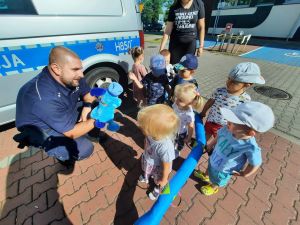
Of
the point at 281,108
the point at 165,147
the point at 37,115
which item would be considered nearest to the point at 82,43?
the point at 37,115

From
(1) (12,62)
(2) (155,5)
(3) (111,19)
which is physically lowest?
(2) (155,5)

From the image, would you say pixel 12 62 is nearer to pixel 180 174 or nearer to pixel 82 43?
pixel 82 43

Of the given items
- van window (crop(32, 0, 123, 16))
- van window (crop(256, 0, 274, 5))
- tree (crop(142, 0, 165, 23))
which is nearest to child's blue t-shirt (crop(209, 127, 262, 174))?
van window (crop(32, 0, 123, 16))

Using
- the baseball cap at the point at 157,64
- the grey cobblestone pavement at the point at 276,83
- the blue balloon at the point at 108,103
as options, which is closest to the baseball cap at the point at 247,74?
the baseball cap at the point at 157,64

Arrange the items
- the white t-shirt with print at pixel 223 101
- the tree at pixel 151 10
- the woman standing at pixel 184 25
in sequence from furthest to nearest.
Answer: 1. the tree at pixel 151 10
2. the woman standing at pixel 184 25
3. the white t-shirt with print at pixel 223 101

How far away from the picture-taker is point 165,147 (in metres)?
1.58

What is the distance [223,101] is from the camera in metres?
2.02

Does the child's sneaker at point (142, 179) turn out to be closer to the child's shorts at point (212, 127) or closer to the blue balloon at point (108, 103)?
the blue balloon at point (108, 103)

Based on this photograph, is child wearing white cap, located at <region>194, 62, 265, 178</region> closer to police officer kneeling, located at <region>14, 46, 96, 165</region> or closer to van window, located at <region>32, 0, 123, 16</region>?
police officer kneeling, located at <region>14, 46, 96, 165</region>

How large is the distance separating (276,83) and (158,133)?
18.7 ft

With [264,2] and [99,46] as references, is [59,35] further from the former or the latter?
Answer: [264,2]

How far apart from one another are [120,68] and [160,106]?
2185 millimetres

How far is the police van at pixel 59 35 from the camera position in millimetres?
2223

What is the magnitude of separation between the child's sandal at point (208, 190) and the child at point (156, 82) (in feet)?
4.58
